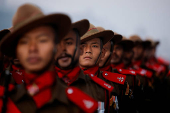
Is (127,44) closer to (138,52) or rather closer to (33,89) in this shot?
(138,52)

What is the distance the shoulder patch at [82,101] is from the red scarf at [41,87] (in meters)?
0.29

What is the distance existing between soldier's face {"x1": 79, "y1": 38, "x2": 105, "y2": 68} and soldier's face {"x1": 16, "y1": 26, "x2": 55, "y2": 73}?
1.46 m

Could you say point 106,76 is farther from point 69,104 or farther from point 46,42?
point 46,42

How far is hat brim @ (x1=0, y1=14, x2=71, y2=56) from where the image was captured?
75.0 inches

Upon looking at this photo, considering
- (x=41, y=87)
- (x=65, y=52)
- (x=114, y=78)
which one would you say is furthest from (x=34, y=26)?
(x=114, y=78)

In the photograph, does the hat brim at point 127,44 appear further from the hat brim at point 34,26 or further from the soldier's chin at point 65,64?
the hat brim at point 34,26

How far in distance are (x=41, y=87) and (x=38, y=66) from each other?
0.82 feet

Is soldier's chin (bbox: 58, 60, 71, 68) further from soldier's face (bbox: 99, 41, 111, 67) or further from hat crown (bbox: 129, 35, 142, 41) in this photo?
hat crown (bbox: 129, 35, 142, 41)

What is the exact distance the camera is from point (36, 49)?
6.32 ft

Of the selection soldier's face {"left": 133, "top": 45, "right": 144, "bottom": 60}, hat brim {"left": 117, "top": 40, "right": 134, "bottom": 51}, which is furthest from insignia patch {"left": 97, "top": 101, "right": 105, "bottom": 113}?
soldier's face {"left": 133, "top": 45, "right": 144, "bottom": 60}

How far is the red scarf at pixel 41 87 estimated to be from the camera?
6.26 feet

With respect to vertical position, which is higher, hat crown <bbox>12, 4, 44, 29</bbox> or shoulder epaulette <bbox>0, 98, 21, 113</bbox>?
hat crown <bbox>12, 4, 44, 29</bbox>

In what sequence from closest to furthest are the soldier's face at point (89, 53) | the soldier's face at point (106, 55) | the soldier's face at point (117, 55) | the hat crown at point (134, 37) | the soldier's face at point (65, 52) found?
the soldier's face at point (65, 52) → the soldier's face at point (89, 53) → the soldier's face at point (106, 55) → the soldier's face at point (117, 55) → the hat crown at point (134, 37)

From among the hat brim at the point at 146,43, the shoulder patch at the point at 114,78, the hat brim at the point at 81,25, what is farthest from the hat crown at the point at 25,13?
the hat brim at the point at 146,43
